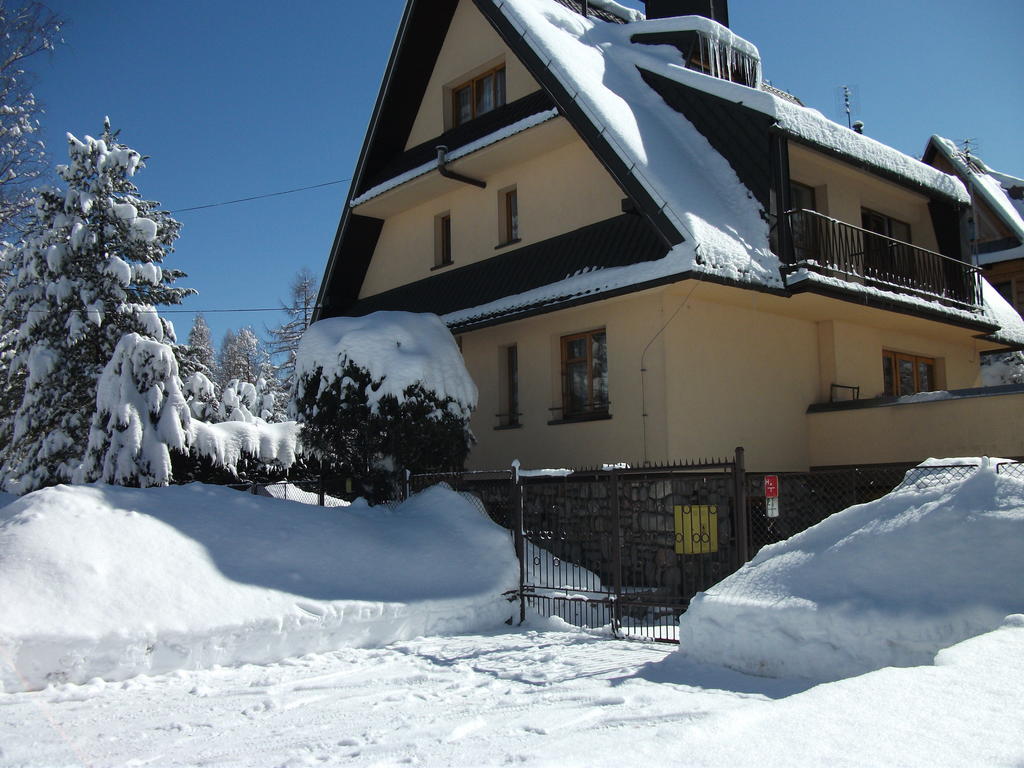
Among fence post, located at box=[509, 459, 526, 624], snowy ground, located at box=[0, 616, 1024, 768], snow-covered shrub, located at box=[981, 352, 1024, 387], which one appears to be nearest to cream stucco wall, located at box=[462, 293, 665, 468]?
fence post, located at box=[509, 459, 526, 624]

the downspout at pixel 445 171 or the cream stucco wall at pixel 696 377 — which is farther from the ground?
the downspout at pixel 445 171

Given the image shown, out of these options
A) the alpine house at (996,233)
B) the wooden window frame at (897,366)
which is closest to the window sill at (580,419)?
the wooden window frame at (897,366)

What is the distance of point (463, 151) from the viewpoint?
15531 millimetres

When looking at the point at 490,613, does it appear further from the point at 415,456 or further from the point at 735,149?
the point at 735,149

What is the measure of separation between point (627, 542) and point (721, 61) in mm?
9994

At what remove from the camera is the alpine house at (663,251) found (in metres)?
13.0

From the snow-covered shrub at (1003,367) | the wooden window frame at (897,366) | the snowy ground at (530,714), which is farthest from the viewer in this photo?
the snow-covered shrub at (1003,367)

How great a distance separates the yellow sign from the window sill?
4016mm

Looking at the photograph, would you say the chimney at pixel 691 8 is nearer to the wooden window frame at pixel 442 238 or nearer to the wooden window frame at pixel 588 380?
the wooden window frame at pixel 442 238

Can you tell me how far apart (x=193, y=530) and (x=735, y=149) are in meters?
10.1

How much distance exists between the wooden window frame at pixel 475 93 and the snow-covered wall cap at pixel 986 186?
16.6 metres

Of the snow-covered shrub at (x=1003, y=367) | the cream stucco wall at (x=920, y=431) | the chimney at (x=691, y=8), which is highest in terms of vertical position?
the chimney at (x=691, y=8)

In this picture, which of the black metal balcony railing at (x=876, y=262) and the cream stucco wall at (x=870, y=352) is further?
the cream stucco wall at (x=870, y=352)

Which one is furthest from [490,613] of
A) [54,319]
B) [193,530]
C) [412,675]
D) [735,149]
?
[54,319]
